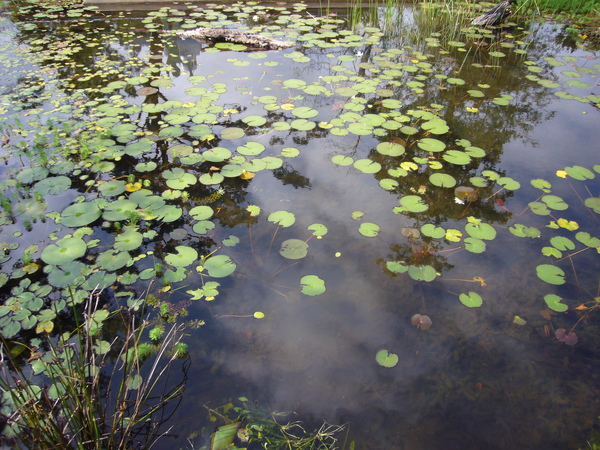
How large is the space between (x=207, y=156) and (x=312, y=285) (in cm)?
159

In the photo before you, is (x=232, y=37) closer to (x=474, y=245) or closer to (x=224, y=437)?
(x=474, y=245)

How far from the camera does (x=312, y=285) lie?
7.18ft

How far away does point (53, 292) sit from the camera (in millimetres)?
2074

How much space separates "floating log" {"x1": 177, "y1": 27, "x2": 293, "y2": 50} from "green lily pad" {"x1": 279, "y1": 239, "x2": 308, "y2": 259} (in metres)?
4.13

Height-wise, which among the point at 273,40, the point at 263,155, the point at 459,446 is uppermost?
the point at 273,40

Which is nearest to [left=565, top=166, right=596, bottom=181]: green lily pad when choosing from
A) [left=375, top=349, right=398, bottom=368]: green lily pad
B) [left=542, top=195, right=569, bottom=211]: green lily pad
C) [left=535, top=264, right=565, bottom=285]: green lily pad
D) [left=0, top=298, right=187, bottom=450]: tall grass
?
[left=542, top=195, right=569, bottom=211]: green lily pad

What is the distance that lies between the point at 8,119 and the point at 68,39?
2648 millimetres

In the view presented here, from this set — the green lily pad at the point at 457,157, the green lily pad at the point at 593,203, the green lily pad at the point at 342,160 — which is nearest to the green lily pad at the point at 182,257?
the green lily pad at the point at 342,160

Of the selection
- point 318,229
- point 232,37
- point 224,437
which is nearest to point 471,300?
point 318,229

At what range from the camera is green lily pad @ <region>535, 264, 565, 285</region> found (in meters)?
2.22

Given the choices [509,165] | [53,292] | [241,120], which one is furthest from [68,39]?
[509,165]

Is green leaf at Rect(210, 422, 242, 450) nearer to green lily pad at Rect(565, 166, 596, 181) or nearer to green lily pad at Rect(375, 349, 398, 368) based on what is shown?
green lily pad at Rect(375, 349, 398, 368)

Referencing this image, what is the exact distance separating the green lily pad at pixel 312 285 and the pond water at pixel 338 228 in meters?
0.02

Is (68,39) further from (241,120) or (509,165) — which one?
(509,165)
